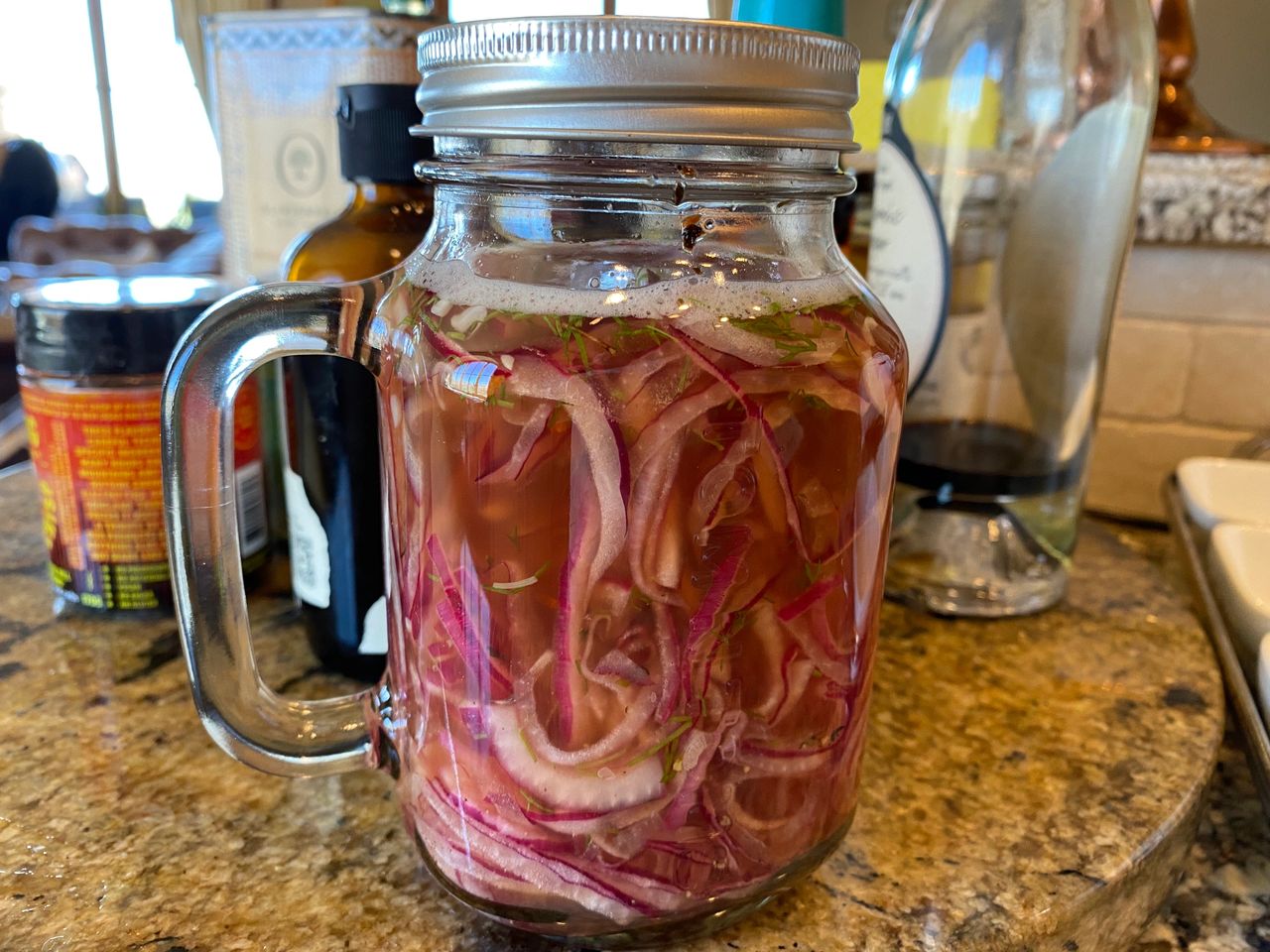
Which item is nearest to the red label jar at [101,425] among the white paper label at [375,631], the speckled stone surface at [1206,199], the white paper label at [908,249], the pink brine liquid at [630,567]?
the white paper label at [375,631]

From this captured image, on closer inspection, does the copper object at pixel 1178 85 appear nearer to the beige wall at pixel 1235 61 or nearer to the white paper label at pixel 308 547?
the beige wall at pixel 1235 61

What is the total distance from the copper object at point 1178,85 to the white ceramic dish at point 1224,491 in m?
0.29

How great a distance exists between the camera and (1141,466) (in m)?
0.86

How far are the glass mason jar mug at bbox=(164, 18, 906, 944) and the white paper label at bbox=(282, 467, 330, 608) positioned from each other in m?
0.13

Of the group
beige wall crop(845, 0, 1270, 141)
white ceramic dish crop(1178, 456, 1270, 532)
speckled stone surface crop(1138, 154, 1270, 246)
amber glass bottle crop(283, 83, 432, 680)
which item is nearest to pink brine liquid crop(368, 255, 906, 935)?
amber glass bottle crop(283, 83, 432, 680)

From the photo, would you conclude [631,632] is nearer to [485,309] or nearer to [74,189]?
[485,309]

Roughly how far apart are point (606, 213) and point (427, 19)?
0.97 ft

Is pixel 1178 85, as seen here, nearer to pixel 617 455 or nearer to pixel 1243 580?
pixel 1243 580

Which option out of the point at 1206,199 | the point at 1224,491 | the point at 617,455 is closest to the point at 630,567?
the point at 617,455

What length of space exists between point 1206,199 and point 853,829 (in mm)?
625

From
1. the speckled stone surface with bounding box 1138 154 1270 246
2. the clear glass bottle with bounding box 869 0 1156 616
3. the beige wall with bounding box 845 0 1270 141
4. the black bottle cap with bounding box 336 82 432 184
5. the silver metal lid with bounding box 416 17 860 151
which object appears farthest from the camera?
the beige wall with bounding box 845 0 1270 141

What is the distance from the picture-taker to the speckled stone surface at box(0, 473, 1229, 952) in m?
0.34

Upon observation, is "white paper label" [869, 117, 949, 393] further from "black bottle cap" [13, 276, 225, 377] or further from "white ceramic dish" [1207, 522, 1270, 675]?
"black bottle cap" [13, 276, 225, 377]

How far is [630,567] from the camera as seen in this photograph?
0.28m
